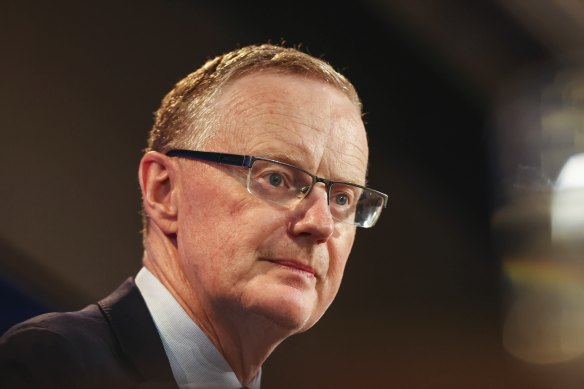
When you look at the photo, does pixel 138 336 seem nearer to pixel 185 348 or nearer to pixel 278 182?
pixel 185 348

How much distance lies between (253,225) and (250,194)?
0.22 feet

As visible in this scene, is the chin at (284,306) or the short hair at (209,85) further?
the short hair at (209,85)

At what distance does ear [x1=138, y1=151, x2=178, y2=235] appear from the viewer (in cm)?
144

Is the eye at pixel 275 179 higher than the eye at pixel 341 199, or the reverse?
the eye at pixel 275 179

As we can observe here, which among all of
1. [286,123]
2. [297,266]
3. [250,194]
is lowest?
[297,266]

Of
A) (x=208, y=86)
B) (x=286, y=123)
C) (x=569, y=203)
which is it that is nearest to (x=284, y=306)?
(x=286, y=123)

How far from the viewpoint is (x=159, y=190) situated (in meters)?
1.47

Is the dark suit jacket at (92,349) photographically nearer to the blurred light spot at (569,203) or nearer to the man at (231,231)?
the man at (231,231)

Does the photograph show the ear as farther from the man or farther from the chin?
the chin

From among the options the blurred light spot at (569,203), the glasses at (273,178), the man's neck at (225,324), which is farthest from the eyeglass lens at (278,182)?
the blurred light spot at (569,203)

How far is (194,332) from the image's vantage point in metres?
1.42

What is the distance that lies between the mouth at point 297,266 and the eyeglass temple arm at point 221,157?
0.65 feet

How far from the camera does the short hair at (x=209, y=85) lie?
1453 millimetres

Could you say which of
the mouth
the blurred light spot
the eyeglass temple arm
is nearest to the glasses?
the eyeglass temple arm
